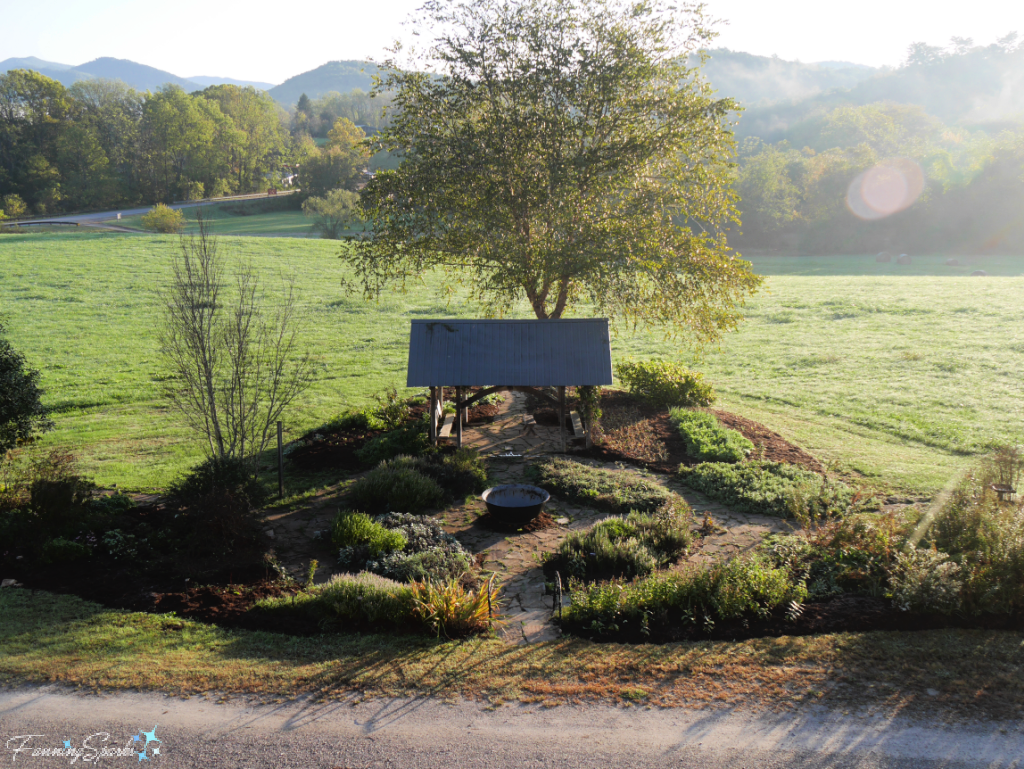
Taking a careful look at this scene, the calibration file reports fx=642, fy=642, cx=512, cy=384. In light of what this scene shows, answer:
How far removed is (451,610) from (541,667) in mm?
1252

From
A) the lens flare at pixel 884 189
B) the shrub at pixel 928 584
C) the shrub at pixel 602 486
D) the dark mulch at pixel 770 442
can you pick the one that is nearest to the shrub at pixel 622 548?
the shrub at pixel 602 486

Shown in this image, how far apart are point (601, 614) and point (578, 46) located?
1246cm

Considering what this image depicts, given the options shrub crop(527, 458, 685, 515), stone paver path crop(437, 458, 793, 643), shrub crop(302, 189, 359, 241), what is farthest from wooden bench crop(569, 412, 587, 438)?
shrub crop(302, 189, 359, 241)

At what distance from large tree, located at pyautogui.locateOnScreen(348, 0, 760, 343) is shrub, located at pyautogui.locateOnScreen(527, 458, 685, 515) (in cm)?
461

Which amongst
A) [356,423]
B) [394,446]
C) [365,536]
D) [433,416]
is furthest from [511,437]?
[365,536]

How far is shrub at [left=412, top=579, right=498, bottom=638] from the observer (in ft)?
24.0

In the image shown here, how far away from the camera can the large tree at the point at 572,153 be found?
14.6 meters

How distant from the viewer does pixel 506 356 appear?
13992 mm

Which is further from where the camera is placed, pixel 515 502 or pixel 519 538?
pixel 515 502

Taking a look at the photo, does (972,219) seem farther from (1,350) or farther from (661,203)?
(1,350)

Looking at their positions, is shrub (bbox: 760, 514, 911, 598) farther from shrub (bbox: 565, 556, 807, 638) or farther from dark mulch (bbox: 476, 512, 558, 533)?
dark mulch (bbox: 476, 512, 558, 533)

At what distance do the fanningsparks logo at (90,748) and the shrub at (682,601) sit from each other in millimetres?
4291

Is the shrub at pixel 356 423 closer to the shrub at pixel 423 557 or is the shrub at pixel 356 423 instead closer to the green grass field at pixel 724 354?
the green grass field at pixel 724 354

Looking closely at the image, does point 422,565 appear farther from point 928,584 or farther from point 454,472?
point 928,584
